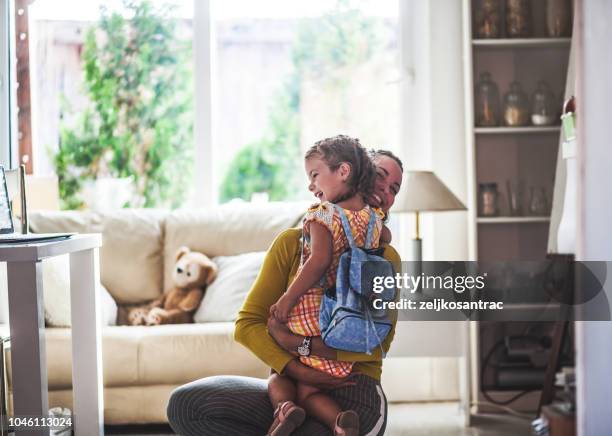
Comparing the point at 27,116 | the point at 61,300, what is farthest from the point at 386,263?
the point at 27,116

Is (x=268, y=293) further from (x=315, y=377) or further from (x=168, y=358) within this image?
(x=168, y=358)

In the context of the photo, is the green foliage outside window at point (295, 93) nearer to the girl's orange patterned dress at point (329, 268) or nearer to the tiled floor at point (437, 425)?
the tiled floor at point (437, 425)

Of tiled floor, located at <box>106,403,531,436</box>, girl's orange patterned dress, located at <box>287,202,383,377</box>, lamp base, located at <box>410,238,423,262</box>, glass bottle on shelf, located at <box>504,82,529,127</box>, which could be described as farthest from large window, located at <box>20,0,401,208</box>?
girl's orange patterned dress, located at <box>287,202,383,377</box>

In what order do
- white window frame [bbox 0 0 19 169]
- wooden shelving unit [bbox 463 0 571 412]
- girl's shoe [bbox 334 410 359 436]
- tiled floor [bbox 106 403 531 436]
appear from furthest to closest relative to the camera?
white window frame [bbox 0 0 19 169] < wooden shelving unit [bbox 463 0 571 412] < tiled floor [bbox 106 403 531 436] < girl's shoe [bbox 334 410 359 436]

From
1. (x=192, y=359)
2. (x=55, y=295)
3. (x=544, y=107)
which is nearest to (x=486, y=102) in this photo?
(x=544, y=107)

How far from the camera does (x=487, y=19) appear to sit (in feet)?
11.6

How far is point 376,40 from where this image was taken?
3.95 m

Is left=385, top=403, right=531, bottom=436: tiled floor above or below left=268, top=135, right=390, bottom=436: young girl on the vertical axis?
below

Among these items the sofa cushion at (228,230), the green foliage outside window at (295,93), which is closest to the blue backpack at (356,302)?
the sofa cushion at (228,230)

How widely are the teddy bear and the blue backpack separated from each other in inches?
66.9

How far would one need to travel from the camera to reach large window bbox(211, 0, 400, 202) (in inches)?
156

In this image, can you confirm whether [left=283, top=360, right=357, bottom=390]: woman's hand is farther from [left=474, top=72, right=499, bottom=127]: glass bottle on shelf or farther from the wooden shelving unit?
[left=474, top=72, right=499, bottom=127]: glass bottle on shelf

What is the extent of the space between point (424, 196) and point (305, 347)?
1.64 meters

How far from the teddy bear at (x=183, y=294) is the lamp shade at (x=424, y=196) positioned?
82 centimetres
